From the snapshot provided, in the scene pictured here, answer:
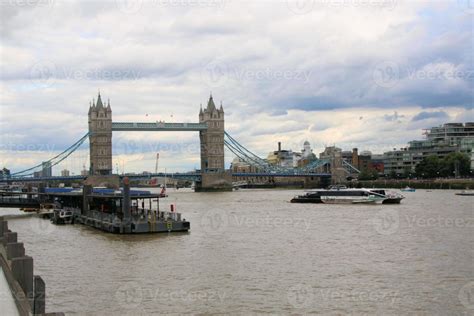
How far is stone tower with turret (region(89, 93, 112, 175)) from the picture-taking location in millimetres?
117062

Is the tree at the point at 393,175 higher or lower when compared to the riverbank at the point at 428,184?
higher

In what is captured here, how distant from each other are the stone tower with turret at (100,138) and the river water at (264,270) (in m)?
83.2

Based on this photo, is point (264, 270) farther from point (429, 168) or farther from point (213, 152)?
point (213, 152)

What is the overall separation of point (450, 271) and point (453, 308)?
4776 millimetres

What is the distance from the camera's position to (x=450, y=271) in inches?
774

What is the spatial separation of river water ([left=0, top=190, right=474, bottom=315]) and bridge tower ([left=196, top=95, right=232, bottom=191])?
7699 cm

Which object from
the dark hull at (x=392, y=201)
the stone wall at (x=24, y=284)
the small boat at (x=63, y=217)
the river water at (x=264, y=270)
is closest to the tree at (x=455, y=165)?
the dark hull at (x=392, y=201)

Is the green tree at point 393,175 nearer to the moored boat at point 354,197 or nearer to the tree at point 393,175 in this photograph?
the tree at point 393,175

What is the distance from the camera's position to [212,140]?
123375mm

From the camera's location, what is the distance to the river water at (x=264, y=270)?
15.9 metres

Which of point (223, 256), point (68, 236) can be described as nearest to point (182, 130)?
point (68, 236)

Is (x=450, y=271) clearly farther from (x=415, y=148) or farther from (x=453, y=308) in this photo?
(x=415, y=148)

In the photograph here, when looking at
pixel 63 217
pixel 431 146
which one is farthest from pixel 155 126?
pixel 63 217

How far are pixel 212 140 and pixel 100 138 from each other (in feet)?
67.4
